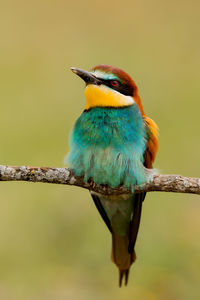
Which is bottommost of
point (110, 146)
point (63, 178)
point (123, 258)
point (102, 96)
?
point (123, 258)

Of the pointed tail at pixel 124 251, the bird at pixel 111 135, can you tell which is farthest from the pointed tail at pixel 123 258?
the bird at pixel 111 135

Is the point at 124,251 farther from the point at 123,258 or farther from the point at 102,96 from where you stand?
Result: the point at 102,96

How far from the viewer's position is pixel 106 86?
2.68 metres

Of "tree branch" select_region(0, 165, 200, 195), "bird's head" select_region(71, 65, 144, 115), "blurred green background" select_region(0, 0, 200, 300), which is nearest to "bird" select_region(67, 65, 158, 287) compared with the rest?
"bird's head" select_region(71, 65, 144, 115)

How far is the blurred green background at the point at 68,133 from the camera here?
306 centimetres

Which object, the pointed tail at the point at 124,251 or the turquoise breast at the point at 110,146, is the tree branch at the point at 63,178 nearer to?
the turquoise breast at the point at 110,146

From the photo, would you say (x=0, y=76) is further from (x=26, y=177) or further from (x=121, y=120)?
(x=26, y=177)

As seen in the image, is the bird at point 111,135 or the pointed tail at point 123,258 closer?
the bird at point 111,135

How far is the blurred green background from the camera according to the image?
3.06 m

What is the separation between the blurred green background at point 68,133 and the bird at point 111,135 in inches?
22.8

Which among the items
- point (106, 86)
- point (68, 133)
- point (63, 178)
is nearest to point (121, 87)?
point (106, 86)

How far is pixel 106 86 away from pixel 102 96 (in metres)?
0.05

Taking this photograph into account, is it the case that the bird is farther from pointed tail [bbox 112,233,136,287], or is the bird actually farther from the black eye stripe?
pointed tail [bbox 112,233,136,287]

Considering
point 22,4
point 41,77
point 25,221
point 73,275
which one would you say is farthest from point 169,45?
point 73,275
